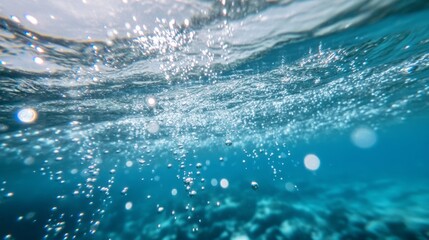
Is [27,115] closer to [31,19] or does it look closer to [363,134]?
[31,19]

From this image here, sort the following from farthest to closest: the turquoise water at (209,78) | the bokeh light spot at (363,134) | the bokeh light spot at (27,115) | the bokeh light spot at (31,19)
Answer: the bokeh light spot at (363,134) → the bokeh light spot at (27,115) → the turquoise water at (209,78) → the bokeh light spot at (31,19)

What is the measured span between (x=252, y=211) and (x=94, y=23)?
13053 mm

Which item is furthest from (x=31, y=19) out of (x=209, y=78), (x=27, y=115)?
(x=27, y=115)

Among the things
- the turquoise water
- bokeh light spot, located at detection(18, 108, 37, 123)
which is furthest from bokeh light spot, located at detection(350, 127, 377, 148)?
bokeh light spot, located at detection(18, 108, 37, 123)

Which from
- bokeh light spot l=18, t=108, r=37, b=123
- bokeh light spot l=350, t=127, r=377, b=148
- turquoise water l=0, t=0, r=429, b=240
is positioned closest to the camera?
turquoise water l=0, t=0, r=429, b=240

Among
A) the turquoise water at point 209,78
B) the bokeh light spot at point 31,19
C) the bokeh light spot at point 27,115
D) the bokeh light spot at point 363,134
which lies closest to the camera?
the bokeh light spot at point 31,19

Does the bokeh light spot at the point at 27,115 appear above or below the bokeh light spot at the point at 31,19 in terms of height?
below

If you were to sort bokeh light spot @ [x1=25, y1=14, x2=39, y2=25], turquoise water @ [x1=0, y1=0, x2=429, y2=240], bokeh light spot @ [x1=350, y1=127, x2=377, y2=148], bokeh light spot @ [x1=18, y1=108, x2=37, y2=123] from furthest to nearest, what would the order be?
bokeh light spot @ [x1=350, y1=127, x2=377, y2=148]
bokeh light spot @ [x1=18, y1=108, x2=37, y2=123]
turquoise water @ [x1=0, y1=0, x2=429, y2=240]
bokeh light spot @ [x1=25, y1=14, x2=39, y2=25]

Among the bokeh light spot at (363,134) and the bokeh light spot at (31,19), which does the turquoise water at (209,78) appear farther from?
the bokeh light spot at (363,134)

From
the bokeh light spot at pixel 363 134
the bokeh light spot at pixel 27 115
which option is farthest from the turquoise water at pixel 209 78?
the bokeh light spot at pixel 363 134

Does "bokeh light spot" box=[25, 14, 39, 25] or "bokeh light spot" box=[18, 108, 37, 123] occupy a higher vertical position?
"bokeh light spot" box=[25, 14, 39, 25]

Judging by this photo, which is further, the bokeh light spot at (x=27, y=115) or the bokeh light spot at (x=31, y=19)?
the bokeh light spot at (x=27, y=115)

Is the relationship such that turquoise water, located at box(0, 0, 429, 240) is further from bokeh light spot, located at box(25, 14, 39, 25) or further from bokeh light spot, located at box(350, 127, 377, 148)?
bokeh light spot, located at box(350, 127, 377, 148)

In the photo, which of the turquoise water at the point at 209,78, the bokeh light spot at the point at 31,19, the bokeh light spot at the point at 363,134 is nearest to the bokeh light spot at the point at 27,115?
the turquoise water at the point at 209,78
